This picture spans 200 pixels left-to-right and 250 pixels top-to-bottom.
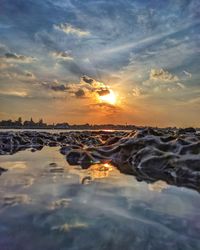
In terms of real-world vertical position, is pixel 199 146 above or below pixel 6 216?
above

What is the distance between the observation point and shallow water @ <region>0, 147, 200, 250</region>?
7.93ft

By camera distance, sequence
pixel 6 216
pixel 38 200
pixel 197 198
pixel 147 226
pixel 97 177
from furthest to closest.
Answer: pixel 97 177
pixel 197 198
pixel 38 200
pixel 6 216
pixel 147 226

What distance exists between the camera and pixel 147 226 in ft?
9.27

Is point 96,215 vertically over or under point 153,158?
under

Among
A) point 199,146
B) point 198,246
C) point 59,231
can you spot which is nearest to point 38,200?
point 59,231

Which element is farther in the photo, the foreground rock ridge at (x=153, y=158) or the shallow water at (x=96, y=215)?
the foreground rock ridge at (x=153, y=158)

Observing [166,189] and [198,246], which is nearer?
[198,246]

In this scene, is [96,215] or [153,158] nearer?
[96,215]

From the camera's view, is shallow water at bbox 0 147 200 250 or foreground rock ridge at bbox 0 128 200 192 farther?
foreground rock ridge at bbox 0 128 200 192

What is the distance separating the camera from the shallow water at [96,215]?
2.42m

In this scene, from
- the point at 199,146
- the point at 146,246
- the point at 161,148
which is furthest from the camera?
the point at 161,148

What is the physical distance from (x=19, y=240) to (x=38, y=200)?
4.57 ft

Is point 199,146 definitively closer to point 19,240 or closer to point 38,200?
point 38,200

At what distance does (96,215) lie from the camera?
3164 mm
